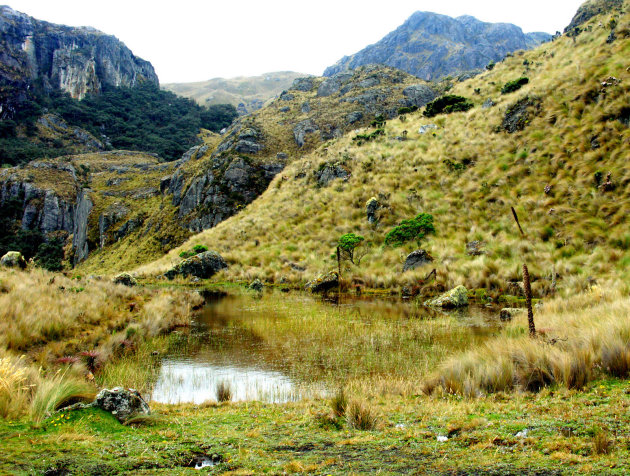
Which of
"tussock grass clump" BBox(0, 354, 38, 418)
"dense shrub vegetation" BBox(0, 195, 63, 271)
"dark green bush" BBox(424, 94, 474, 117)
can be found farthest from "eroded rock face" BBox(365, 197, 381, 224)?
"dense shrub vegetation" BBox(0, 195, 63, 271)

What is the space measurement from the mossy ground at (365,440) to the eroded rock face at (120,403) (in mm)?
172

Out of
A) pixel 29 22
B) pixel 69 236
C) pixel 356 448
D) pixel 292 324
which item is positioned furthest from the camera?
pixel 29 22

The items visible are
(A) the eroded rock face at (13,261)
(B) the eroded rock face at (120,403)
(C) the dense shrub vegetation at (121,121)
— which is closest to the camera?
(B) the eroded rock face at (120,403)

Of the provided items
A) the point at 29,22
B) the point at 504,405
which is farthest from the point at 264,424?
the point at 29,22

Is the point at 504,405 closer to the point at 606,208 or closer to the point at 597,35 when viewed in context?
the point at 606,208

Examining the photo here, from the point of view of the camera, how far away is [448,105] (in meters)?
44.2

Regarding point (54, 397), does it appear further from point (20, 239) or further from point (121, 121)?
point (121, 121)

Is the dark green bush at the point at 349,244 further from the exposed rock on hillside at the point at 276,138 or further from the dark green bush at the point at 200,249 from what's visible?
the dark green bush at the point at 200,249

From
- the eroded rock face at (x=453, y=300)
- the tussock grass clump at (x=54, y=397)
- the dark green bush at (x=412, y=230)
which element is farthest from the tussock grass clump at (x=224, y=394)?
the dark green bush at (x=412, y=230)

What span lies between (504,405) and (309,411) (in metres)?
3.03

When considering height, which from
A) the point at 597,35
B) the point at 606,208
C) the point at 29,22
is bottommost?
the point at 606,208

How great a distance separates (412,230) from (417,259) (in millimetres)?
3514

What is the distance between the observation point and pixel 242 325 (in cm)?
1571

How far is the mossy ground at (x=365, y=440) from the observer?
3.40m
